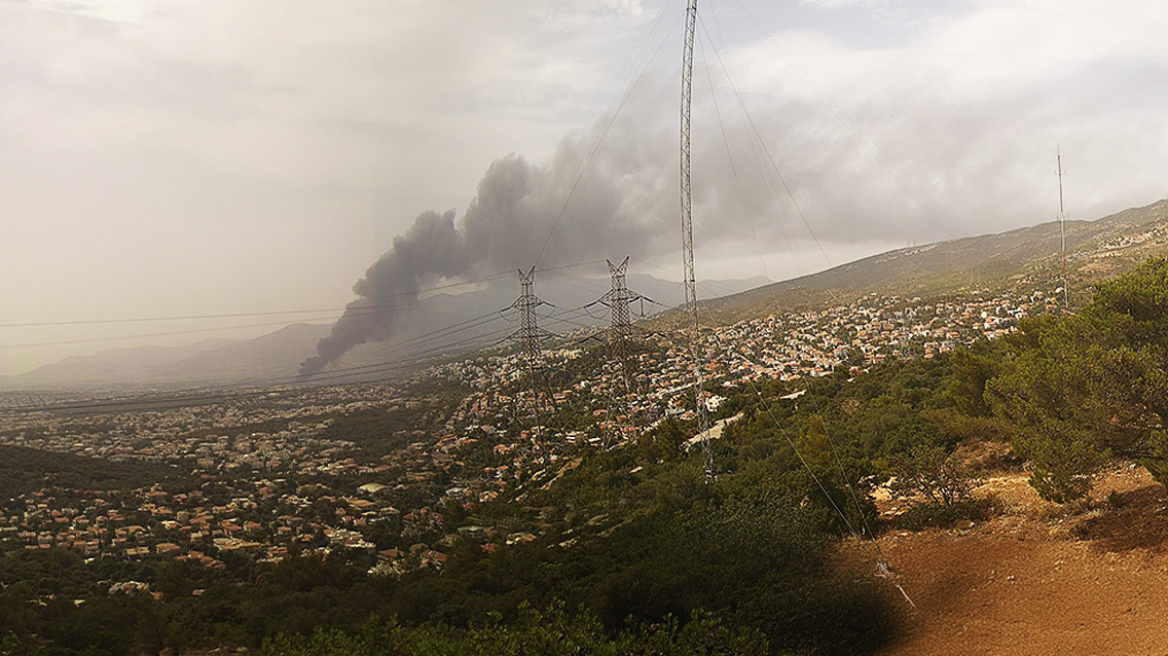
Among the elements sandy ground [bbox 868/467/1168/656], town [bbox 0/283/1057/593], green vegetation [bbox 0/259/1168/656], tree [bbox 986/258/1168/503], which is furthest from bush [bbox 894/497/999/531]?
town [bbox 0/283/1057/593]

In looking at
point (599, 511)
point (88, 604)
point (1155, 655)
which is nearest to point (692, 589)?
point (1155, 655)

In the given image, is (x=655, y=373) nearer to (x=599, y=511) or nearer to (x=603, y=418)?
(x=603, y=418)

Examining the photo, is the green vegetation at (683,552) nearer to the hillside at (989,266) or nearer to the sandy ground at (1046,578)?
the sandy ground at (1046,578)

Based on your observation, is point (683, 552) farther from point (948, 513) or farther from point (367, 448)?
point (367, 448)

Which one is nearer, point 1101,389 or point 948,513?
point 1101,389

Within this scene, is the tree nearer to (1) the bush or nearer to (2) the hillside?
(1) the bush

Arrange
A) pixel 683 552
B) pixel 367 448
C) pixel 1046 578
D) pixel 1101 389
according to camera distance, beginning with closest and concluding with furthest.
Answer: pixel 1046 578, pixel 1101 389, pixel 683 552, pixel 367 448

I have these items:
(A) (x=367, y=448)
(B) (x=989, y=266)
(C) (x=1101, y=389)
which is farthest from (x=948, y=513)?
(B) (x=989, y=266)

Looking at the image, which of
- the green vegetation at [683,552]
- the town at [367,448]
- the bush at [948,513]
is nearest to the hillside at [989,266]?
the town at [367,448]
